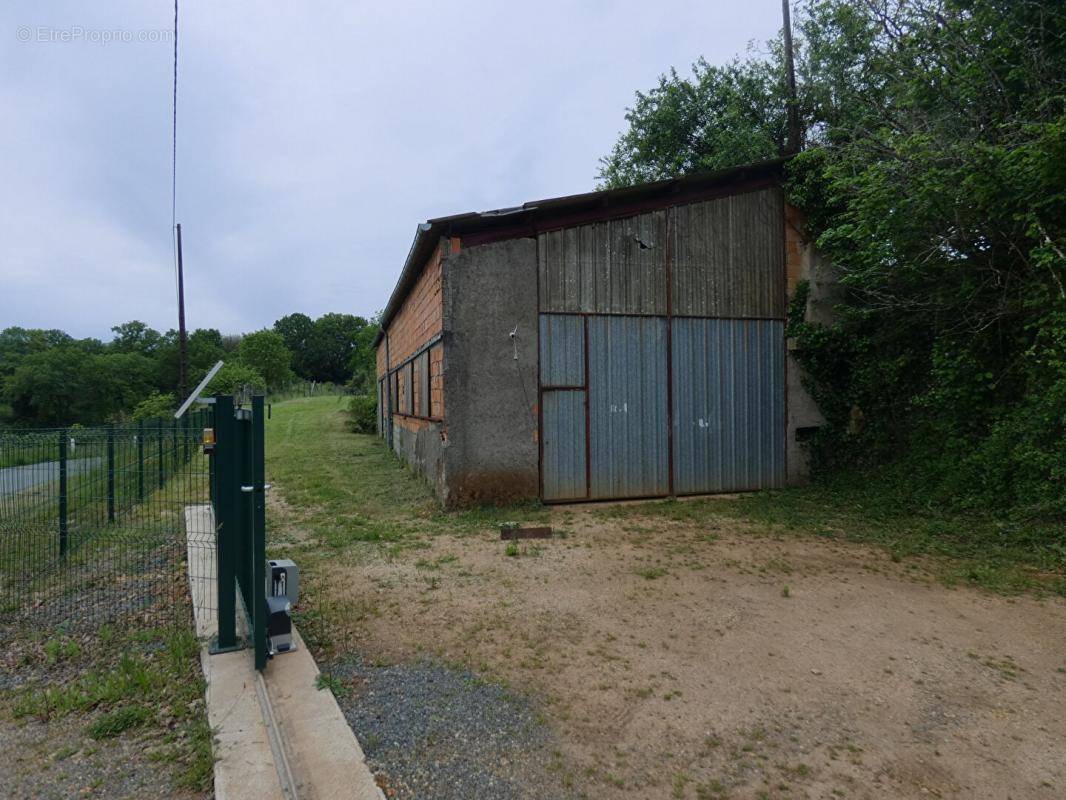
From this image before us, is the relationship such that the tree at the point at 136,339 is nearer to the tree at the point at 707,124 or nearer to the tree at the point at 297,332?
the tree at the point at 297,332

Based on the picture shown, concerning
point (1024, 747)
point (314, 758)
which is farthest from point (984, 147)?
point (314, 758)

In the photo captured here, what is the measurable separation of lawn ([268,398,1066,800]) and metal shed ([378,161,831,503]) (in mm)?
1546

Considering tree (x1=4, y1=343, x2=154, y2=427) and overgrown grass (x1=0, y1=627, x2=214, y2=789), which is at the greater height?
tree (x1=4, y1=343, x2=154, y2=427)

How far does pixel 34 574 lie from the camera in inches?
206

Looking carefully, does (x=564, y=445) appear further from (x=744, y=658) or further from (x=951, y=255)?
(x=951, y=255)

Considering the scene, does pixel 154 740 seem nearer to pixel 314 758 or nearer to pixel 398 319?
pixel 314 758

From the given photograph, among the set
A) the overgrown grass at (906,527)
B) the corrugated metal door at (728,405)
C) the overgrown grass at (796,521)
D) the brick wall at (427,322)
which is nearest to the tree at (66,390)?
the brick wall at (427,322)

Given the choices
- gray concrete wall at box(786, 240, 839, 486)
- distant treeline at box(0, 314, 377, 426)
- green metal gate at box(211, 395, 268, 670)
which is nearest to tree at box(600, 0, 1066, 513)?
gray concrete wall at box(786, 240, 839, 486)

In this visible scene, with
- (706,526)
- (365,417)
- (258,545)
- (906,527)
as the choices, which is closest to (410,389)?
(706,526)

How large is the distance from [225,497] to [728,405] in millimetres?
7474

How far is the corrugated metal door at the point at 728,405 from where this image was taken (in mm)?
9031

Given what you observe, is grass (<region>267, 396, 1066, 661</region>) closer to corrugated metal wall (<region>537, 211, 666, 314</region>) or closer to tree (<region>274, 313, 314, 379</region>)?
corrugated metal wall (<region>537, 211, 666, 314</region>)

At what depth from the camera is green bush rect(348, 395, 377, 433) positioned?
22406 mm

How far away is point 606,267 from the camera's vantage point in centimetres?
866
